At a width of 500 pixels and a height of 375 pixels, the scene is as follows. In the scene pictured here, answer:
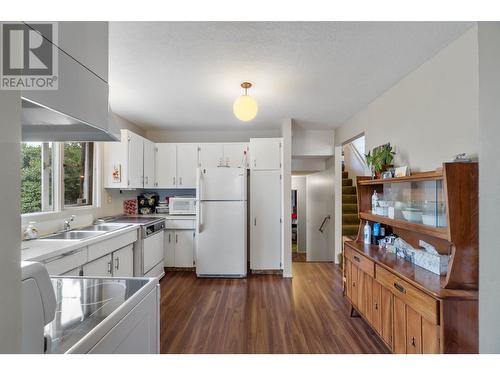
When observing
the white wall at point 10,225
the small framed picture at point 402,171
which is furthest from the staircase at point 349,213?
the white wall at point 10,225

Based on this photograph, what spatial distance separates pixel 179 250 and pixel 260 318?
196cm

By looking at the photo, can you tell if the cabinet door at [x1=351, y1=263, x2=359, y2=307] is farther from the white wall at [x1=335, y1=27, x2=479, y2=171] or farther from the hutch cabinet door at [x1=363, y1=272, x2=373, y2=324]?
the white wall at [x1=335, y1=27, x2=479, y2=171]

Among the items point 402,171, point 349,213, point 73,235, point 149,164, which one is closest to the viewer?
point 402,171

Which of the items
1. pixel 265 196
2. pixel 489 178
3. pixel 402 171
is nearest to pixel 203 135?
pixel 265 196

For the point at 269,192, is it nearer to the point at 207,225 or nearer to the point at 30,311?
the point at 207,225

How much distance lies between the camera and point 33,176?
2.45 metres

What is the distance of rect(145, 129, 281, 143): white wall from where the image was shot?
467cm

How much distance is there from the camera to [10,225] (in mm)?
474

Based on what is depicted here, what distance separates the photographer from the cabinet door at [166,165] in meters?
4.32

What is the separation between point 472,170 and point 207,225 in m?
3.12

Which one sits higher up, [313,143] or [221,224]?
[313,143]

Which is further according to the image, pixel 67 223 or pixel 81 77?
pixel 67 223

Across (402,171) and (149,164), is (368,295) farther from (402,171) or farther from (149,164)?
(149,164)
